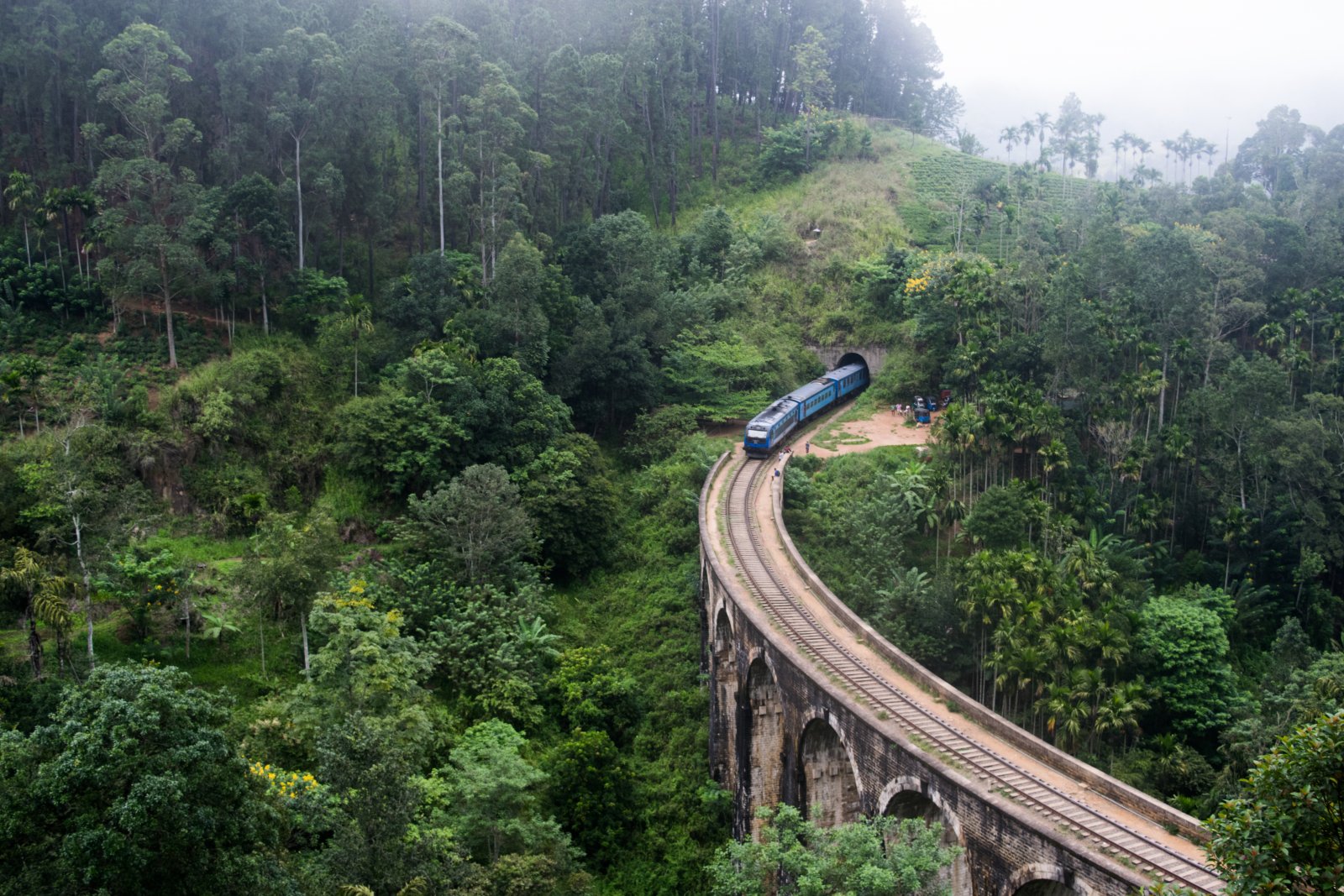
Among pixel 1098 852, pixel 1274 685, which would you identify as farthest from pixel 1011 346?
pixel 1098 852

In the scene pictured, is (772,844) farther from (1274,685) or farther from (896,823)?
(1274,685)

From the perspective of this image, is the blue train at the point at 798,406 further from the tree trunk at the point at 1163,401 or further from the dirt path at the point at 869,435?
the tree trunk at the point at 1163,401

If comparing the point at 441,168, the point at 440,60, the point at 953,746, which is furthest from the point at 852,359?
the point at 953,746

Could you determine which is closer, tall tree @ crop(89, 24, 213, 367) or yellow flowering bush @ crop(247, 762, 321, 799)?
yellow flowering bush @ crop(247, 762, 321, 799)

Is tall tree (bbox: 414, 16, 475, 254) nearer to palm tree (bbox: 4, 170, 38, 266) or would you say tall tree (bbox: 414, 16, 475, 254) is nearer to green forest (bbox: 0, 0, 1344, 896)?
green forest (bbox: 0, 0, 1344, 896)

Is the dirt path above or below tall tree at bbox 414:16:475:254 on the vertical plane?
below

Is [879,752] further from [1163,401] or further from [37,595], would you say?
[1163,401]

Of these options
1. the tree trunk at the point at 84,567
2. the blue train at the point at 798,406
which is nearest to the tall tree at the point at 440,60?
the blue train at the point at 798,406

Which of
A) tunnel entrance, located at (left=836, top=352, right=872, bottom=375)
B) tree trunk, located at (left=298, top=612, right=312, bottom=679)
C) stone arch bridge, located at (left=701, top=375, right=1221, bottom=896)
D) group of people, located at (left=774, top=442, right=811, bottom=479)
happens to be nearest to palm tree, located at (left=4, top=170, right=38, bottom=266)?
tree trunk, located at (left=298, top=612, right=312, bottom=679)

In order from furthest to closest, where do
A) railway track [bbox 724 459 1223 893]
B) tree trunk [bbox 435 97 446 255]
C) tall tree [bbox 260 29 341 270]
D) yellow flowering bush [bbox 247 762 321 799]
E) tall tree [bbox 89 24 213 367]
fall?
tree trunk [bbox 435 97 446 255] < tall tree [bbox 260 29 341 270] < tall tree [bbox 89 24 213 367] < yellow flowering bush [bbox 247 762 321 799] < railway track [bbox 724 459 1223 893]
